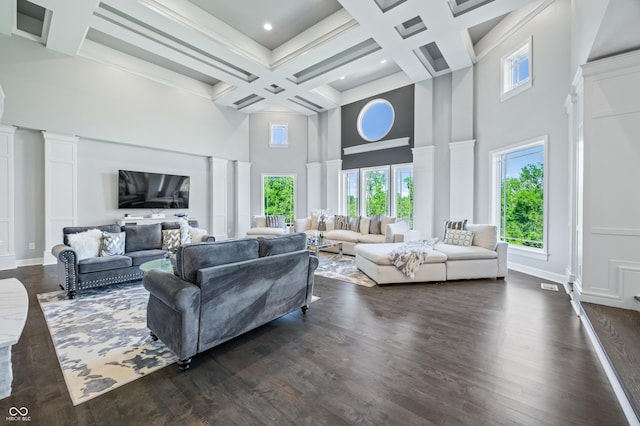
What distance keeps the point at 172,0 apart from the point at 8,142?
13.5ft

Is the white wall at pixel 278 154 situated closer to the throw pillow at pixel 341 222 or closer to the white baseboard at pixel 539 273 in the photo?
the throw pillow at pixel 341 222

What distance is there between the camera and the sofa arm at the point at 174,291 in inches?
75.6

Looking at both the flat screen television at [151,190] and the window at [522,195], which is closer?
the window at [522,195]

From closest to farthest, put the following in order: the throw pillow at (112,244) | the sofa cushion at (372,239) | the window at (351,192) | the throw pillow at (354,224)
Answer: the throw pillow at (112,244), the sofa cushion at (372,239), the throw pillow at (354,224), the window at (351,192)

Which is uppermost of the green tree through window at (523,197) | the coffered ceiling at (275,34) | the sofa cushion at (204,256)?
the coffered ceiling at (275,34)

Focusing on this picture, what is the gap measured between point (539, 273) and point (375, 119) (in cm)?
540

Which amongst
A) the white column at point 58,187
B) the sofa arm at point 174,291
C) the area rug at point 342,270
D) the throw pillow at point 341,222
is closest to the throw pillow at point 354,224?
the throw pillow at point 341,222

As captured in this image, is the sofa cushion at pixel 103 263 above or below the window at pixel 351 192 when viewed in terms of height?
below

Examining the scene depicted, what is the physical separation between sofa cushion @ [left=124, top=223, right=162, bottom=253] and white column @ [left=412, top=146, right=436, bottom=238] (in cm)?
572

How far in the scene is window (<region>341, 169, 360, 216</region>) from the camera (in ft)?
27.1

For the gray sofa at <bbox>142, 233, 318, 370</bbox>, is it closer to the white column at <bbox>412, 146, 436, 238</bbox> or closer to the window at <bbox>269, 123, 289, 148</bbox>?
the white column at <bbox>412, 146, 436, 238</bbox>

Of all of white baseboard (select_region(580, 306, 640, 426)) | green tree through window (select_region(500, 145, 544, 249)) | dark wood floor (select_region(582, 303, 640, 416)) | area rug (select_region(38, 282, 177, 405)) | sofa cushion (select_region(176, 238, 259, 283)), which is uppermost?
green tree through window (select_region(500, 145, 544, 249))

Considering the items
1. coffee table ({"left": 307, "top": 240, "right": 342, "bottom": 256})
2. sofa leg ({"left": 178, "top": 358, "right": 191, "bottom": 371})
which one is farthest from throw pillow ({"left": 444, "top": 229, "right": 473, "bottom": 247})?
sofa leg ({"left": 178, "top": 358, "right": 191, "bottom": 371})

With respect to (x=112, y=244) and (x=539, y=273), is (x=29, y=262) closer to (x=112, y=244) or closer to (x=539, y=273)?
(x=112, y=244)
